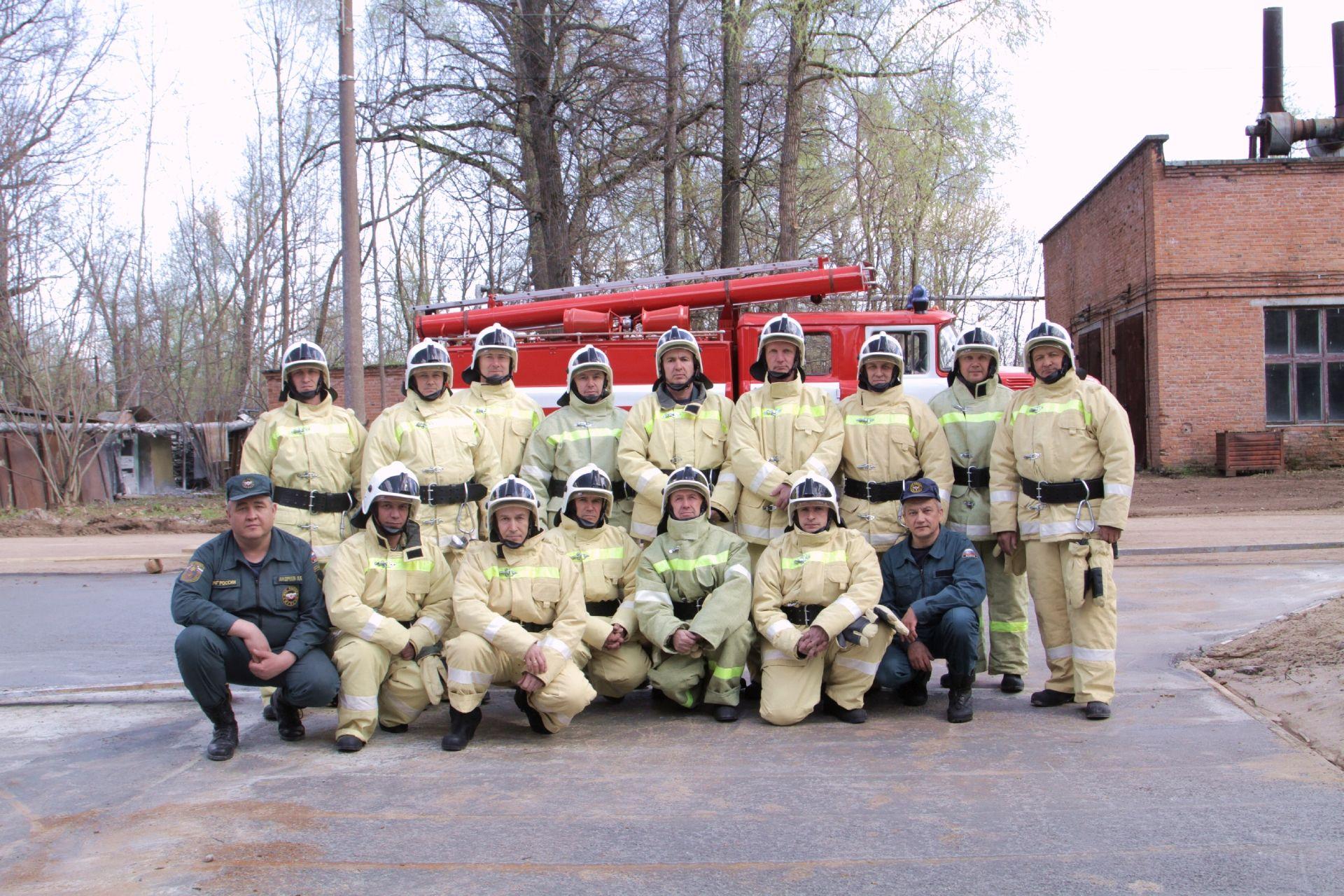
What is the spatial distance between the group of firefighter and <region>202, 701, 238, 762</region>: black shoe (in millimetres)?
13

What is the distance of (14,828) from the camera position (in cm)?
423

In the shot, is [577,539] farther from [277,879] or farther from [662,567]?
[277,879]

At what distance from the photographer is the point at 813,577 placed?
5.73 m

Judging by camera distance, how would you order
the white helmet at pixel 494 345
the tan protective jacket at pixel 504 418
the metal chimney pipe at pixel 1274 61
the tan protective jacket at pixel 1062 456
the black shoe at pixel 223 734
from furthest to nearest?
the metal chimney pipe at pixel 1274 61 < the white helmet at pixel 494 345 < the tan protective jacket at pixel 504 418 < the tan protective jacket at pixel 1062 456 < the black shoe at pixel 223 734

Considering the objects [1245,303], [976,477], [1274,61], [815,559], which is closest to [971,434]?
[976,477]

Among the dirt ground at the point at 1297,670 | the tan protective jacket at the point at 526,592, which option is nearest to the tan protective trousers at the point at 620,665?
the tan protective jacket at the point at 526,592

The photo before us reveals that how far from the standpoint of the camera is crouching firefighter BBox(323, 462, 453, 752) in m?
5.41

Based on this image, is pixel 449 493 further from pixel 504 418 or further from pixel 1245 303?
pixel 1245 303

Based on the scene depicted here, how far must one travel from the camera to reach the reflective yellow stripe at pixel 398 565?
5.61m

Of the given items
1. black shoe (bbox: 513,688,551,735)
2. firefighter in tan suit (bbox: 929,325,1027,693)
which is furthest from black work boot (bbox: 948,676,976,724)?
black shoe (bbox: 513,688,551,735)

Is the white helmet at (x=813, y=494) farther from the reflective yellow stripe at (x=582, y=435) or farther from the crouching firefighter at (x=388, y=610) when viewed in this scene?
the crouching firefighter at (x=388, y=610)

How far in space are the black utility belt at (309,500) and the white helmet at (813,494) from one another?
8.66 ft

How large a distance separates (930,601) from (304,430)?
3.64 m

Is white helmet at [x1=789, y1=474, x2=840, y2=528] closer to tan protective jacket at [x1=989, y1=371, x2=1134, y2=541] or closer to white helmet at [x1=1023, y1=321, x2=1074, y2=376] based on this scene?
tan protective jacket at [x1=989, y1=371, x2=1134, y2=541]
